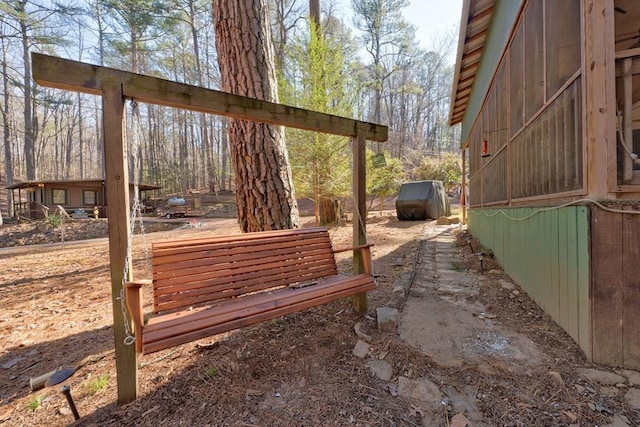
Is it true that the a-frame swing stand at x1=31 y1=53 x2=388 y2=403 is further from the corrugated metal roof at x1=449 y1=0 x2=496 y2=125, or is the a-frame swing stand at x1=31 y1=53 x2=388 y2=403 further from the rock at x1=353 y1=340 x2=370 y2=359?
the corrugated metal roof at x1=449 y1=0 x2=496 y2=125

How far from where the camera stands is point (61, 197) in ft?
69.6

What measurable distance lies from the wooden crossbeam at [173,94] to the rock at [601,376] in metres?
2.47

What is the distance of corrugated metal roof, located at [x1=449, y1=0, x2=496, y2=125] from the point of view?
16.5 ft

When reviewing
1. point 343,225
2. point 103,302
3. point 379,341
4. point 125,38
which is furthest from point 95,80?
point 125,38

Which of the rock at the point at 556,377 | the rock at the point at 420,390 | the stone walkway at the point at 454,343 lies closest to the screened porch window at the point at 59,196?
the stone walkway at the point at 454,343

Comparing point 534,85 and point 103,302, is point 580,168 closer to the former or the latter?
point 534,85

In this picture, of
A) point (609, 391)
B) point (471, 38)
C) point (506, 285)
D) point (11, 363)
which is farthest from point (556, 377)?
point (471, 38)

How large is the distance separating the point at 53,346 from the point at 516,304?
4.43 meters

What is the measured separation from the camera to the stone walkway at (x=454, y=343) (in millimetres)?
1669

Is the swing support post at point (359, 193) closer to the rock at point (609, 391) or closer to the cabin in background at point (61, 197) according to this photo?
the rock at point (609, 391)

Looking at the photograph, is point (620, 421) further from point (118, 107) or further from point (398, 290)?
point (118, 107)

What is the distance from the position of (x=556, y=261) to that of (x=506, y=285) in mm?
1377

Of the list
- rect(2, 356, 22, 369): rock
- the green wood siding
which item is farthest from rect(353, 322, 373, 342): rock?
rect(2, 356, 22, 369): rock

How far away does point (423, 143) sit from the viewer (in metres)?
30.8
